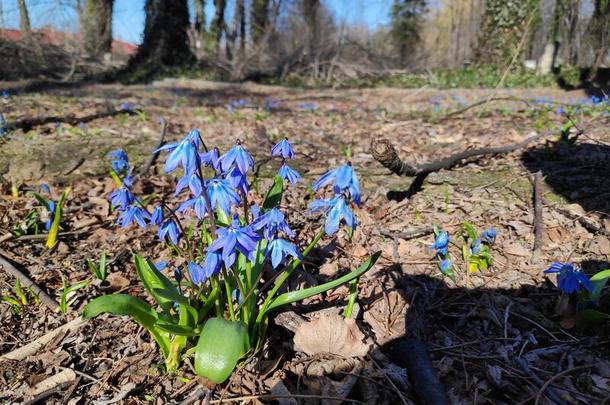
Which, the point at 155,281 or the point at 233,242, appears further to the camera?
the point at 155,281

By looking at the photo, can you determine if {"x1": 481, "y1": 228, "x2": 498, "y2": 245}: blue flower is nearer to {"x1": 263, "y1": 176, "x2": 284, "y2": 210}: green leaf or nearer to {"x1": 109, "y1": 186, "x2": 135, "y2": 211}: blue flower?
{"x1": 263, "y1": 176, "x2": 284, "y2": 210}: green leaf

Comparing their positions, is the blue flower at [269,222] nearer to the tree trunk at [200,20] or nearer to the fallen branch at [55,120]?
the fallen branch at [55,120]

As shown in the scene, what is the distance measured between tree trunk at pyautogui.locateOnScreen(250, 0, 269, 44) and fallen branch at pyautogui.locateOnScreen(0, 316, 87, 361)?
23.6 metres

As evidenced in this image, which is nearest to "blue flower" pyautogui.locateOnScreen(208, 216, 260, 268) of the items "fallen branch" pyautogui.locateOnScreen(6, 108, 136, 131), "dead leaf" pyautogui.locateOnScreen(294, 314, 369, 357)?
"dead leaf" pyautogui.locateOnScreen(294, 314, 369, 357)

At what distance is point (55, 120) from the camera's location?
4.98 metres

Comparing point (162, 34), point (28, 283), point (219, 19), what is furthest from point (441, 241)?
point (219, 19)

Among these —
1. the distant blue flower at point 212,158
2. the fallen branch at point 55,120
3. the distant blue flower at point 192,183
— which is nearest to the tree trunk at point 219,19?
the fallen branch at point 55,120

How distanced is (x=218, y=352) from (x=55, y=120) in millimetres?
4586

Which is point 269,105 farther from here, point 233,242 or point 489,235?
point 233,242

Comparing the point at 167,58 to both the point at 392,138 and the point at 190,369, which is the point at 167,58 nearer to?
the point at 392,138

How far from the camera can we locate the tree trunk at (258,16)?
2381 cm

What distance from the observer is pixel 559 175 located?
3.15 metres

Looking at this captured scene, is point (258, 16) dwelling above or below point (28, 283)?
above

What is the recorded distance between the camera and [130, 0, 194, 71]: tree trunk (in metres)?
13.5
